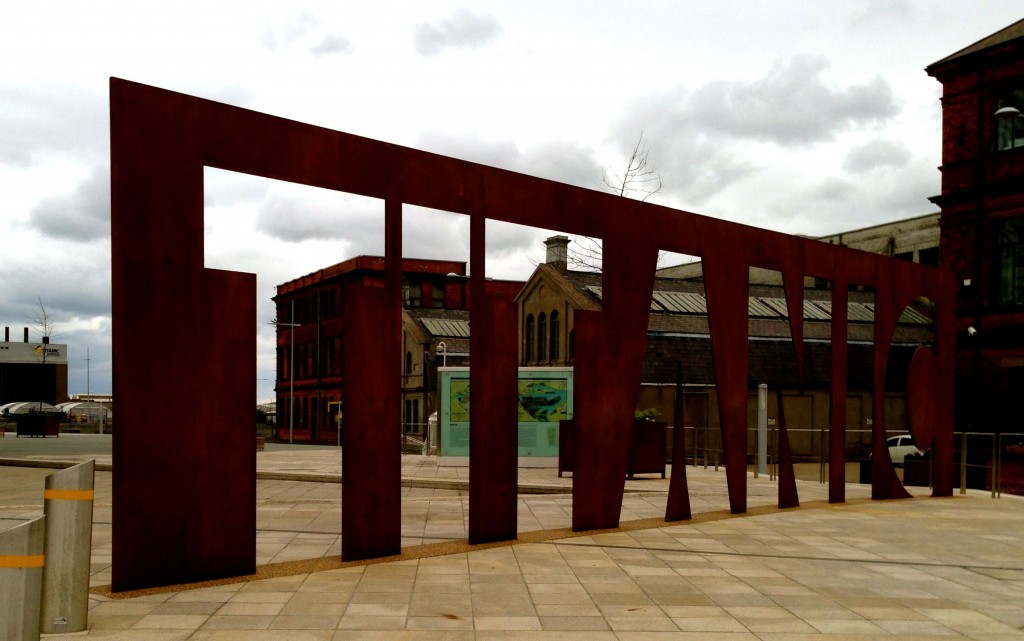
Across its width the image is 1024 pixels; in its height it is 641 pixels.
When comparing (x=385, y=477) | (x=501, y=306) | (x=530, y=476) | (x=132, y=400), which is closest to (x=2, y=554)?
(x=132, y=400)

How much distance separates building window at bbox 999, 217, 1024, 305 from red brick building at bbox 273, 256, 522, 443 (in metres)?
26.4

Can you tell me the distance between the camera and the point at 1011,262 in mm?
29141

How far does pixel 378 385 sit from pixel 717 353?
4967 mm

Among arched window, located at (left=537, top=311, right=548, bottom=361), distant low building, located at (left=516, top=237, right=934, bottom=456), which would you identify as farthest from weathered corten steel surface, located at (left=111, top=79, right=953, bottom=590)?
arched window, located at (left=537, top=311, right=548, bottom=361)

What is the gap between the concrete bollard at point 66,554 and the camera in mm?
5488

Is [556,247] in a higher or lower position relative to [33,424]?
higher

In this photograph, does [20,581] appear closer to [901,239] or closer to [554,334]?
[554,334]

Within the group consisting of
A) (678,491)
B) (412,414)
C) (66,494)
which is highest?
(66,494)

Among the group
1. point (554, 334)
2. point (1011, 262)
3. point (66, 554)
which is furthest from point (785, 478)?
point (554, 334)

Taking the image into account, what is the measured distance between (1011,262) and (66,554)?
97.0 ft

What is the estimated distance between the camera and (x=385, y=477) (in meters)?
8.44

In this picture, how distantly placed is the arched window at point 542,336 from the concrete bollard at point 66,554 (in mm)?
31868

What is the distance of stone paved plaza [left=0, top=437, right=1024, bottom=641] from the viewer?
6.02 m

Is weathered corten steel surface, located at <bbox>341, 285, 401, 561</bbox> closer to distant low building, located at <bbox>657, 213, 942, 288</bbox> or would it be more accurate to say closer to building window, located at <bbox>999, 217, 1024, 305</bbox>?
building window, located at <bbox>999, 217, 1024, 305</bbox>
